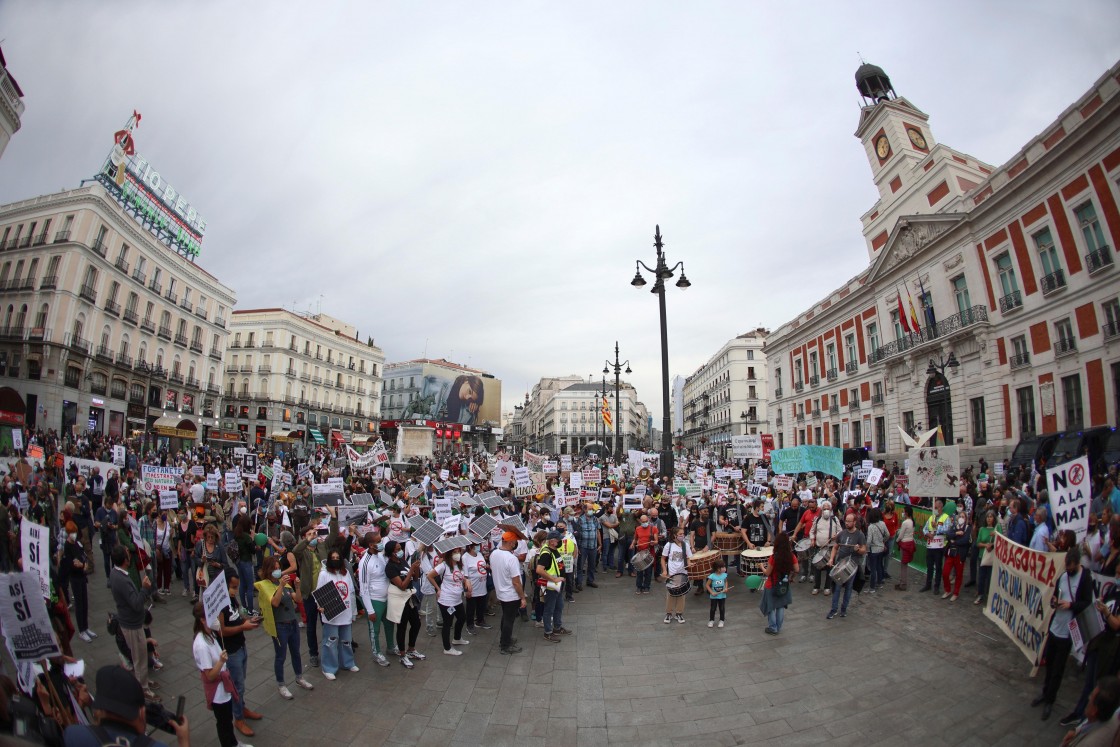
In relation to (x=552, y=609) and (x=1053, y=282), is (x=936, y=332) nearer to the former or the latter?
(x=1053, y=282)

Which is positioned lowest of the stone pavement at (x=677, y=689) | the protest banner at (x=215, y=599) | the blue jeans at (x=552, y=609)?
the stone pavement at (x=677, y=689)

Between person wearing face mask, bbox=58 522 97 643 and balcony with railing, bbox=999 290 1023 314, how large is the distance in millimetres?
31520

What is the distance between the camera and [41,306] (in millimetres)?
30500

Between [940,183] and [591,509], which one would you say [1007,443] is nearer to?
[940,183]

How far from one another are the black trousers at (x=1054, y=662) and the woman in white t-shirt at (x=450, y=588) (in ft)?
21.9

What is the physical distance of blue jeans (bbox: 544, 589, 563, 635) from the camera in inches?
299

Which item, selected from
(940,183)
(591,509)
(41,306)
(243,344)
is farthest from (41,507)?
(243,344)

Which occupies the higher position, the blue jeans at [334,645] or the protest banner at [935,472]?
the protest banner at [935,472]

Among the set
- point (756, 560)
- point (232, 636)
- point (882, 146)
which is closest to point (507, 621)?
point (232, 636)

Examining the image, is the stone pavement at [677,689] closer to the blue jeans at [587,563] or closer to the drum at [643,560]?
the drum at [643,560]

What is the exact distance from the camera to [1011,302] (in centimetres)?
2317

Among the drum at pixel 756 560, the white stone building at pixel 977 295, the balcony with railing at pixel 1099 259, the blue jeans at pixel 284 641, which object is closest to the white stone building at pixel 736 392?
the white stone building at pixel 977 295

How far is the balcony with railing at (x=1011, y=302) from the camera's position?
2266 cm

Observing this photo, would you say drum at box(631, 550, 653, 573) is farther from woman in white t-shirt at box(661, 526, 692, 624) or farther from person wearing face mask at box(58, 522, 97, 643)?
person wearing face mask at box(58, 522, 97, 643)
